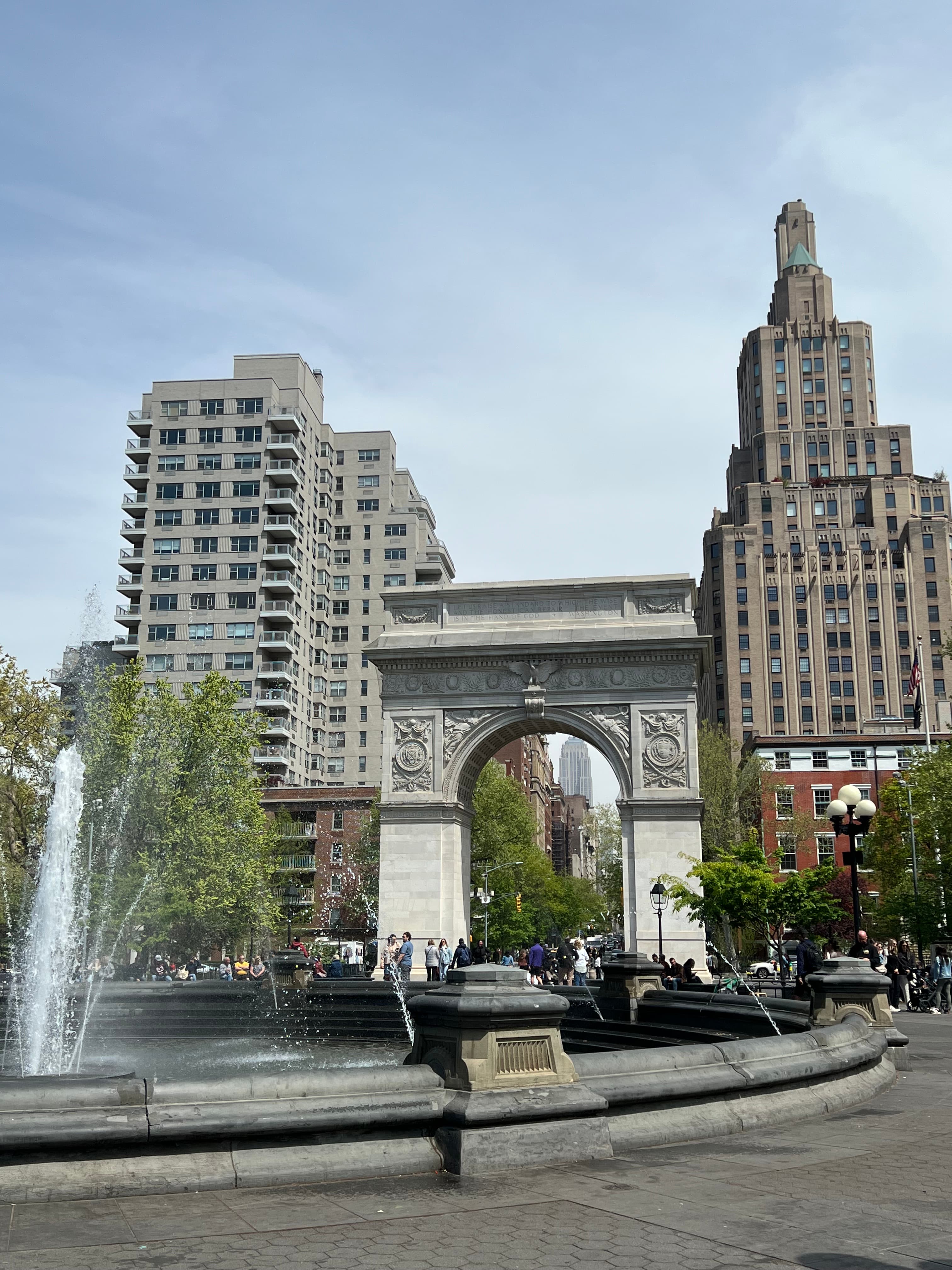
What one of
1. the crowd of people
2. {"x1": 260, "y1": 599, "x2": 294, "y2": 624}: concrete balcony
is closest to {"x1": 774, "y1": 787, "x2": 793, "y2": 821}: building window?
{"x1": 260, "y1": 599, "x2": 294, "y2": 624}: concrete balcony

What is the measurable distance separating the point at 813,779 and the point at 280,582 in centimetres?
3960

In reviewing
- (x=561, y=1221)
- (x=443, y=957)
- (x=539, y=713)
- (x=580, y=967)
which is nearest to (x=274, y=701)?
(x=539, y=713)

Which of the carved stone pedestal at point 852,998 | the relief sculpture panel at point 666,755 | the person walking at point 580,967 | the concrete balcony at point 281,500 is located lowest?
the person walking at point 580,967

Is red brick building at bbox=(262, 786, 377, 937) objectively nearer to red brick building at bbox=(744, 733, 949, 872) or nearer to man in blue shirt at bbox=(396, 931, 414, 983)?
red brick building at bbox=(744, 733, 949, 872)

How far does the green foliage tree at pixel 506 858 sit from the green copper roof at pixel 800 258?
233 ft

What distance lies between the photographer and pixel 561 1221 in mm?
6441

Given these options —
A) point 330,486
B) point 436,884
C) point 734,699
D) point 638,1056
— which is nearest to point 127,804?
point 436,884

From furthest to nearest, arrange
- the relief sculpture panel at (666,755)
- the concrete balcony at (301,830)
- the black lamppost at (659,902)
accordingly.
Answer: the concrete balcony at (301,830)
the relief sculpture panel at (666,755)
the black lamppost at (659,902)

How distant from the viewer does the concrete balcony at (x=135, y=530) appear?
285 ft

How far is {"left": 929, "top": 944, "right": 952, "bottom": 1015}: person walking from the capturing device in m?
29.7

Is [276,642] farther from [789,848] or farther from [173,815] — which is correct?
[789,848]

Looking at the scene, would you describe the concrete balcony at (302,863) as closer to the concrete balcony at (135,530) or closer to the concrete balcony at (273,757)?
the concrete balcony at (273,757)

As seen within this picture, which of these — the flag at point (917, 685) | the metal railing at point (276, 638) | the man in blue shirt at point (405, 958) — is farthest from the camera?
the metal railing at point (276, 638)

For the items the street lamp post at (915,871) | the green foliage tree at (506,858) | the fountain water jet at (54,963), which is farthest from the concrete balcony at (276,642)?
the fountain water jet at (54,963)
